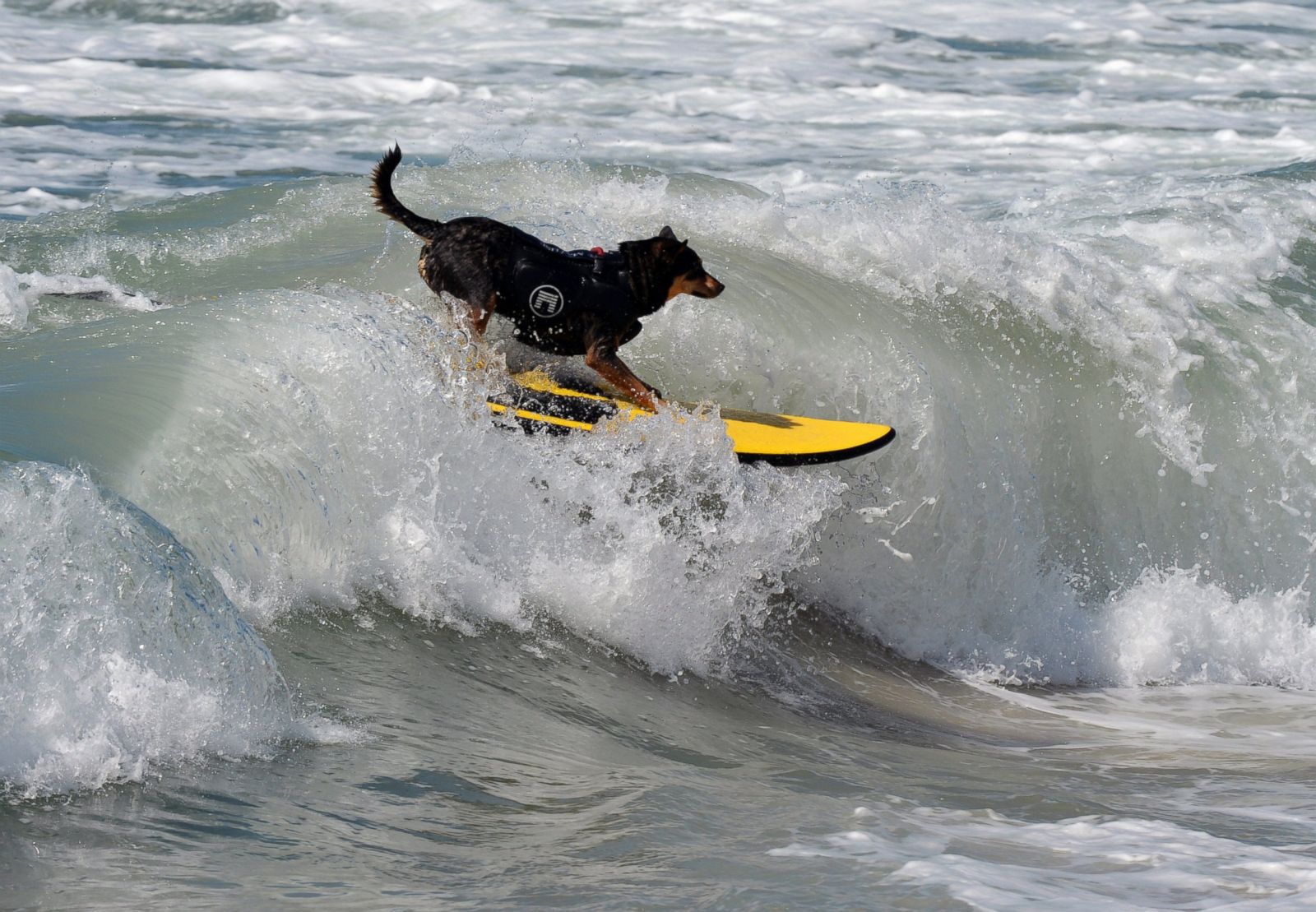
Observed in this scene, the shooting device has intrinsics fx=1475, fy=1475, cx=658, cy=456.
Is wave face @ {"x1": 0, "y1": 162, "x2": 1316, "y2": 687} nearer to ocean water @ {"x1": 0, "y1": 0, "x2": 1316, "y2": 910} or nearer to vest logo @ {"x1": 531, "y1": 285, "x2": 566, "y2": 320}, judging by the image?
ocean water @ {"x1": 0, "y1": 0, "x2": 1316, "y2": 910}

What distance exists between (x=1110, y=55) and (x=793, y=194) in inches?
329

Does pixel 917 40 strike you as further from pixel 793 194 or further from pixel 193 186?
pixel 193 186

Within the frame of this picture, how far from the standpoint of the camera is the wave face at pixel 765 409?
5426mm

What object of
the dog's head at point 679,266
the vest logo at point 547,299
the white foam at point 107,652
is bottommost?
the white foam at point 107,652

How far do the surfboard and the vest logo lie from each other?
34 cm

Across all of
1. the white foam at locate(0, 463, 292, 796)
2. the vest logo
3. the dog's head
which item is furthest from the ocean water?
the dog's head

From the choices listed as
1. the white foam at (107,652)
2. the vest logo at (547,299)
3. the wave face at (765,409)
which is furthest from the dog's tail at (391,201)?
the white foam at (107,652)

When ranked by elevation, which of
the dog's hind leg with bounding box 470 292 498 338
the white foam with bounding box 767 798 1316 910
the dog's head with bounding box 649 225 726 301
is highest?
the dog's head with bounding box 649 225 726 301

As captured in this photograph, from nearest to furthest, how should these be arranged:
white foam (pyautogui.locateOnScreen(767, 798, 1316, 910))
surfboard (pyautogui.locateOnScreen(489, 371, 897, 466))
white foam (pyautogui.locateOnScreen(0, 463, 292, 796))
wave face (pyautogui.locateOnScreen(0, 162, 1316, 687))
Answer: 1. white foam (pyautogui.locateOnScreen(767, 798, 1316, 910))
2. white foam (pyautogui.locateOnScreen(0, 463, 292, 796))
3. wave face (pyautogui.locateOnScreen(0, 162, 1316, 687))
4. surfboard (pyautogui.locateOnScreen(489, 371, 897, 466))

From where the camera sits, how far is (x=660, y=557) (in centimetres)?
580

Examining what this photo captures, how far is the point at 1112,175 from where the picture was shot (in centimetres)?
1469

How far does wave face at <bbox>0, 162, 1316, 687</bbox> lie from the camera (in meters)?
5.43

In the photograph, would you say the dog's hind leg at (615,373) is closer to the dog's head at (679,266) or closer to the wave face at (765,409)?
the wave face at (765,409)

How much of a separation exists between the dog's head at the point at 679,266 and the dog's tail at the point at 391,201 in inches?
35.5
